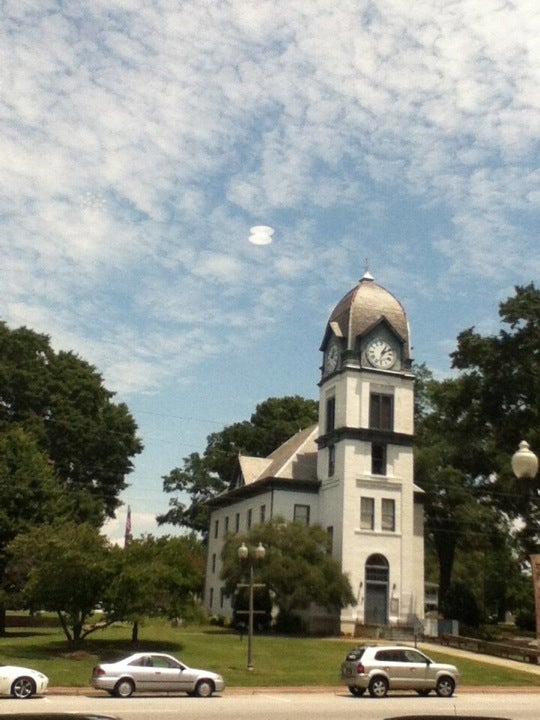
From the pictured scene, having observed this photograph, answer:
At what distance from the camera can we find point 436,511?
69.2m

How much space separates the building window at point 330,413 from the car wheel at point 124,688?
36013 mm

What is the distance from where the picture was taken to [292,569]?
5200 cm

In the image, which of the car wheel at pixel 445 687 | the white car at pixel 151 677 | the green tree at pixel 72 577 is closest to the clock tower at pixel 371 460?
the green tree at pixel 72 577

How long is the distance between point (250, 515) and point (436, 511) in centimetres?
1475

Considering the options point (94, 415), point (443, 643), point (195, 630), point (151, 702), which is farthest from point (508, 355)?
point (151, 702)

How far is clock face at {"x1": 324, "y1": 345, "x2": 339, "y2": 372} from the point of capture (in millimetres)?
61625

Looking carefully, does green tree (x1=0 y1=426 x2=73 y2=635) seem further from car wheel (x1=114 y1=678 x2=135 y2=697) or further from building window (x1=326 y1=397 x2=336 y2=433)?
car wheel (x1=114 y1=678 x2=135 y2=697)

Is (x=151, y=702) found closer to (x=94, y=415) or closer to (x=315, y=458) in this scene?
(x=315, y=458)

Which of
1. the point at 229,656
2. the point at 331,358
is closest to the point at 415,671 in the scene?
the point at 229,656

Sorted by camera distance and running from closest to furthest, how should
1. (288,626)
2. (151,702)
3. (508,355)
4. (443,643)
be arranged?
(151,702), (443,643), (288,626), (508,355)

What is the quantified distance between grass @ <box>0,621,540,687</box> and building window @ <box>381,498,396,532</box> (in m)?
9.03

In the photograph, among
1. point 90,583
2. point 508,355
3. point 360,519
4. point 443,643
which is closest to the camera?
point 90,583

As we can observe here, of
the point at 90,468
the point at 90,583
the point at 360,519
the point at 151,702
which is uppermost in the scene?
the point at 90,468

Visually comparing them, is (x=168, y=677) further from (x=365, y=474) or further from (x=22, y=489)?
(x=365, y=474)
